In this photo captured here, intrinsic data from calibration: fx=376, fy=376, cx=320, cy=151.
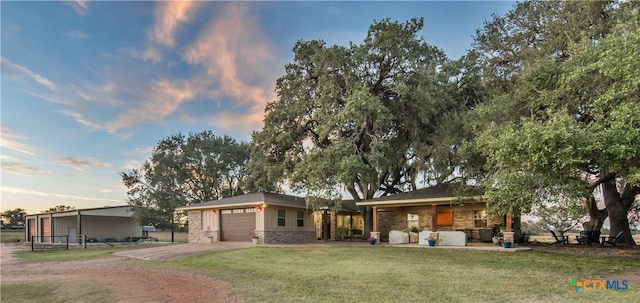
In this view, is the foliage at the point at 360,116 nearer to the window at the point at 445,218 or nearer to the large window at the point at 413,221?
the large window at the point at 413,221

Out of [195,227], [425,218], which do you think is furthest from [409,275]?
[195,227]

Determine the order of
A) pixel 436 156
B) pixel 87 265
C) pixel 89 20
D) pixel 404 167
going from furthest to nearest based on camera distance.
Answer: pixel 404 167, pixel 436 156, pixel 89 20, pixel 87 265

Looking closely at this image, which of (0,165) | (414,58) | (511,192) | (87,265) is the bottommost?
(87,265)

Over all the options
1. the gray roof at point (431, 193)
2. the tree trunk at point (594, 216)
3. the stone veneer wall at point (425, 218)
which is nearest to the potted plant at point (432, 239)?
the gray roof at point (431, 193)

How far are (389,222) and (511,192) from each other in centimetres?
1212

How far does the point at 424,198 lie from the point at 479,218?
379 cm

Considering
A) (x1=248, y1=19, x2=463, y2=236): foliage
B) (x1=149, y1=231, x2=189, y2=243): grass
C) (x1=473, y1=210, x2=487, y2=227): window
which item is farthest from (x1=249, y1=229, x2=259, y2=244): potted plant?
(x1=149, y1=231, x2=189, y2=243): grass

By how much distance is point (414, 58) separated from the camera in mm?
19734

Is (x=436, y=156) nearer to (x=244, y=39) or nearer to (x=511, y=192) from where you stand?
(x=511, y=192)

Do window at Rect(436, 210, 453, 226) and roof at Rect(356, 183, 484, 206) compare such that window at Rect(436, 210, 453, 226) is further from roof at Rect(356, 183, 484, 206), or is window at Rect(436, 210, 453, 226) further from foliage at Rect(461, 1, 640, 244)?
foliage at Rect(461, 1, 640, 244)

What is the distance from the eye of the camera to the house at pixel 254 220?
19766 millimetres

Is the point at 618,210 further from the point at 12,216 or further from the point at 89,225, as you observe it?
the point at 12,216

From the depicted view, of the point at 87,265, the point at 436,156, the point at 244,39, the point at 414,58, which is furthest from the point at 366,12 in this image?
the point at 87,265

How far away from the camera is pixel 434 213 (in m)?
17.6
